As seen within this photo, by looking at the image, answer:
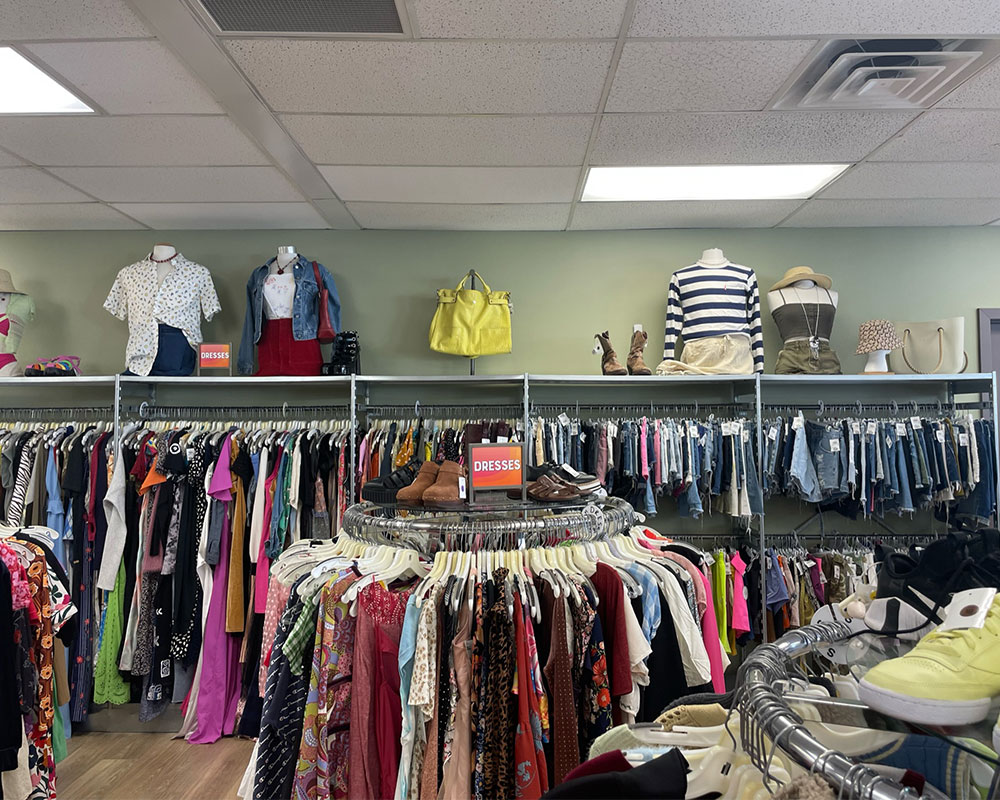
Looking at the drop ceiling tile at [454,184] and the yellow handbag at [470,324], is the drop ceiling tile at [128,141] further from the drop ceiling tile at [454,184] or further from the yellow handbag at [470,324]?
the yellow handbag at [470,324]

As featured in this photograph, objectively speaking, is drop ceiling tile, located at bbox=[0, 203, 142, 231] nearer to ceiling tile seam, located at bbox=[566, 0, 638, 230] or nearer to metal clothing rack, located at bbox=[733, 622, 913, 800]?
ceiling tile seam, located at bbox=[566, 0, 638, 230]

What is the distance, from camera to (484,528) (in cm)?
191

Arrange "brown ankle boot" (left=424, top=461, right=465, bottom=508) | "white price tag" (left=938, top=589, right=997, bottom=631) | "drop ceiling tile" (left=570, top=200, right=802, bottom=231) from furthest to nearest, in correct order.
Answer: "drop ceiling tile" (left=570, top=200, right=802, bottom=231), "brown ankle boot" (left=424, top=461, right=465, bottom=508), "white price tag" (left=938, top=589, right=997, bottom=631)

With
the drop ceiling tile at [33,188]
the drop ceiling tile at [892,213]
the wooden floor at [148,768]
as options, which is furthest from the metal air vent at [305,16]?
the wooden floor at [148,768]

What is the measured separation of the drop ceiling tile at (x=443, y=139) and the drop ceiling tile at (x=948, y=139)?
1410 mm

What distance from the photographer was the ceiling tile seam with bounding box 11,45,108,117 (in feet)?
7.47

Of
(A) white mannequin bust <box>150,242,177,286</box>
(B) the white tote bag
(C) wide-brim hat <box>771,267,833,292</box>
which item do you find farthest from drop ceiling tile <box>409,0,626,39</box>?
(B) the white tote bag

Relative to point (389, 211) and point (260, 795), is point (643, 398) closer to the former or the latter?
point (389, 211)

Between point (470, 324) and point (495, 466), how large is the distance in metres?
2.11

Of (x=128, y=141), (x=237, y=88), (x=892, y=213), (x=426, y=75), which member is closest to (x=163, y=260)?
(x=128, y=141)

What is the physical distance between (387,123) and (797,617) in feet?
11.0

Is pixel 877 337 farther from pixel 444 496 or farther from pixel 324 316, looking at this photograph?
pixel 324 316

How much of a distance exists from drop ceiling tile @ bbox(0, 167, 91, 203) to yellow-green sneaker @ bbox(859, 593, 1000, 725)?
4.03m

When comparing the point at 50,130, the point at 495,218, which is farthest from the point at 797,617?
the point at 50,130
